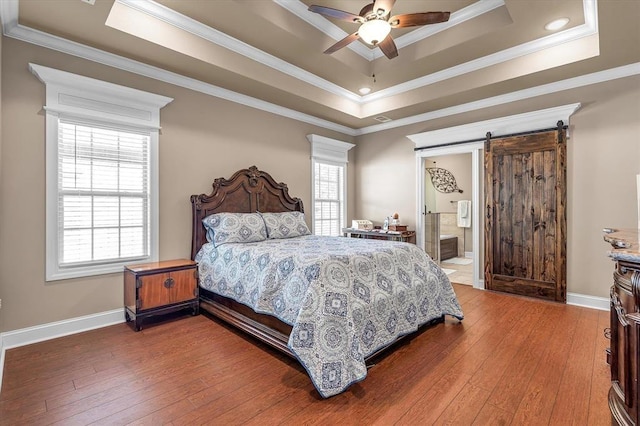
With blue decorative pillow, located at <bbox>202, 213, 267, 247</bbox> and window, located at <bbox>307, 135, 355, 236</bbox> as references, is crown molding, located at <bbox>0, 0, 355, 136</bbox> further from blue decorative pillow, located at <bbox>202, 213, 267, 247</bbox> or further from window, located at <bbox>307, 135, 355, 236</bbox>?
blue decorative pillow, located at <bbox>202, 213, 267, 247</bbox>

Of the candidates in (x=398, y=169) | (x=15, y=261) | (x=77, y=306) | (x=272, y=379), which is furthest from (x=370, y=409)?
(x=398, y=169)

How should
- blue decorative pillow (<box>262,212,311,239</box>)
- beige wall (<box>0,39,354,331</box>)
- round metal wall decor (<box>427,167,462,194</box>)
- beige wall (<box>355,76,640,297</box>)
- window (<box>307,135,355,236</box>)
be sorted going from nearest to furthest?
beige wall (<box>0,39,354,331</box>) → beige wall (<box>355,76,640,297</box>) → blue decorative pillow (<box>262,212,311,239</box>) → window (<box>307,135,355,236</box>) → round metal wall decor (<box>427,167,462,194</box>)

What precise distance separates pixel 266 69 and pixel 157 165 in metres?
1.81

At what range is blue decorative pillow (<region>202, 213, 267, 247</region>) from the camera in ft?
12.1

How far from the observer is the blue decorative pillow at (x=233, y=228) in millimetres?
3699

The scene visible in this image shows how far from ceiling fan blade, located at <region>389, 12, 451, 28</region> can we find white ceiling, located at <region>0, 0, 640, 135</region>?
83cm

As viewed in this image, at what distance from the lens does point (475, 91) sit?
425 cm

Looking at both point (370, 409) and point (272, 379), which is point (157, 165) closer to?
point (272, 379)

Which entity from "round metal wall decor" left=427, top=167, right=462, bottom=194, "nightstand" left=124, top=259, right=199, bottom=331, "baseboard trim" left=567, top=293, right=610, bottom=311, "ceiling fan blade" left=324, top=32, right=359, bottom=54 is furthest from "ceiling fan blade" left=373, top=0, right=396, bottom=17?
"round metal wall decor" left=427, top=167, right=462, bottom=194

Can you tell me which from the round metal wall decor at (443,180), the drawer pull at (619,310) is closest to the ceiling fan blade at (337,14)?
the drawer pull at (619,310)

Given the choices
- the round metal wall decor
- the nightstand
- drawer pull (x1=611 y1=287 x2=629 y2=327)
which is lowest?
the nightstand

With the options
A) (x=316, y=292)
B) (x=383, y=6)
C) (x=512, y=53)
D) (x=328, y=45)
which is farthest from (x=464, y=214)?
(x=316, y=292)

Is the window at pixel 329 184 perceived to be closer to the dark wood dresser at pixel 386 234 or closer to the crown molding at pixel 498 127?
the dark wood dresser at pixel 386 234

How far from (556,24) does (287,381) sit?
14.0ft
